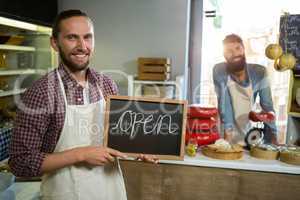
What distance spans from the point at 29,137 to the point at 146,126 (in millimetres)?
426

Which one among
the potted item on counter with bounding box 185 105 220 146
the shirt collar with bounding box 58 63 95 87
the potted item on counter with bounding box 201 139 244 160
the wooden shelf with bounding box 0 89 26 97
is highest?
the shirt collar with bounding box 58 63 95 87

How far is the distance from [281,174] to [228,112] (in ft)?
5.55

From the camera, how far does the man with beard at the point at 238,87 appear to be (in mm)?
2975

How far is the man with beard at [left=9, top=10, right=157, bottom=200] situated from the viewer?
101 cm

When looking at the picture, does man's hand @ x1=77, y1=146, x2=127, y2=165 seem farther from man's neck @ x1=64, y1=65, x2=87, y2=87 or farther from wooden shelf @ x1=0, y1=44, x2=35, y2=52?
wooden shelf @ x1=0, y1=44, x2=35, y2=52

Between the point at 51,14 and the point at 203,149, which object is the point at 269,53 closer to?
the point at 203,149

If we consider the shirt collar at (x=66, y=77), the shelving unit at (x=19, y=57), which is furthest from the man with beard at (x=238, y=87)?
the shirt collar at (x=66, y=77)

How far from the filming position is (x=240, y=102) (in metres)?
3.03

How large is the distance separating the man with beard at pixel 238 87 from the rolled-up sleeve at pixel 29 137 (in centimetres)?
217

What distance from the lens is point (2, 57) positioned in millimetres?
2564

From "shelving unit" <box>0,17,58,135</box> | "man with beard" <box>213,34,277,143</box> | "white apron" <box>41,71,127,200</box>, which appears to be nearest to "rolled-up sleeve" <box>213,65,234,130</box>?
"man with beard" <box>213,34,277,143</box>

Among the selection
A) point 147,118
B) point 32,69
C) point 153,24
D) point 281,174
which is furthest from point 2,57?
point 281,174

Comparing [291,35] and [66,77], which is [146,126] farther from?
[291,35]

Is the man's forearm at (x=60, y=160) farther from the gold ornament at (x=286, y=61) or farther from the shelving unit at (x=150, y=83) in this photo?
the shelving unit at (x=150, y=83)
